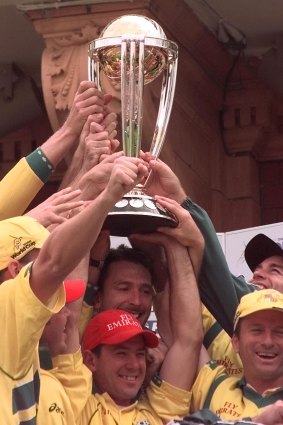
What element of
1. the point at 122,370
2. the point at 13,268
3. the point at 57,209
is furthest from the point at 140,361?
the point at 13,268

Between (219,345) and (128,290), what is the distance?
0.33 m

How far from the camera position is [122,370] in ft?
15.1

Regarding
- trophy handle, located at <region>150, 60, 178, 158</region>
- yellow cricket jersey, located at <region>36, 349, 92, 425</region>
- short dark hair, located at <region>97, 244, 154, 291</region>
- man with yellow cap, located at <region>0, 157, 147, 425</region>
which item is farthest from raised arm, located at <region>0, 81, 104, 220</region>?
man with yellow cap, located at <region>0, 157, 147, 425</region>

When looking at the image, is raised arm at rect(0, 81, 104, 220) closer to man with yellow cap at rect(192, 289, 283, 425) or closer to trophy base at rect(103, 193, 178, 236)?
trophy base at rect(103, 193, 178, 236)

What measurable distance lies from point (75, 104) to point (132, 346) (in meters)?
0.80

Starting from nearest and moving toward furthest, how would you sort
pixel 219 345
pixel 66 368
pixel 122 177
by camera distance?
1. pixel 122 177
2. pixel 66 368
3. pixel 219 345

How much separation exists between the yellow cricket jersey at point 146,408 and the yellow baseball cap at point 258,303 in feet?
0.84

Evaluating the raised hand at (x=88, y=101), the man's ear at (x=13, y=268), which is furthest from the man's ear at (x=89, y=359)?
the raised hand at (x=88, y=101)

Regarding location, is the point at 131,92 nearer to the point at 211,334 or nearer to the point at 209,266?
the point at 209,266

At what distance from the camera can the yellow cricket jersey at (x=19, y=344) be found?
4.00m

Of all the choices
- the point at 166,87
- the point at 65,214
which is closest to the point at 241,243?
A: the point at 166,87

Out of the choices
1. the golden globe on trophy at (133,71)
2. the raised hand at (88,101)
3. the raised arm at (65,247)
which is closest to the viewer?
the raised arm at (65,247)

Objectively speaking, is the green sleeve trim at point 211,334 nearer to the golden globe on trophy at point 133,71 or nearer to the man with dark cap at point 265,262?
the man with dark cap at point 265,262

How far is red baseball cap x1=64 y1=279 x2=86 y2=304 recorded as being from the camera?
4.29 metres
